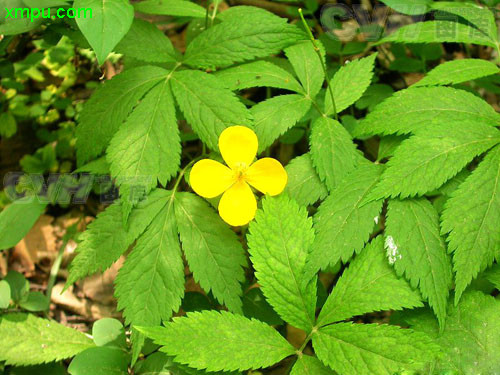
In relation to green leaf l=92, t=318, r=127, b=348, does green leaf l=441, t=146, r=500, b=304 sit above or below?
above

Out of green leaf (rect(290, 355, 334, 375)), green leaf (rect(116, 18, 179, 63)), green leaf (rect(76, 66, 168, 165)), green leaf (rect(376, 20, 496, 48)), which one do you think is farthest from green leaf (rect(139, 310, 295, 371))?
green leaf (rect(376, 20, 496, 48))

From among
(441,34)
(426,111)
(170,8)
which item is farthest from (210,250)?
(441,34)

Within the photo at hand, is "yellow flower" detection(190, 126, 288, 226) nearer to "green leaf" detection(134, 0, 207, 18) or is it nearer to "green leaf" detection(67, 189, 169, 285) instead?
"green leaf" detection(67, 189, 169, 285)

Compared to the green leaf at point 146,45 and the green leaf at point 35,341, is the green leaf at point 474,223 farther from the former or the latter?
the green leaf at point 35,341

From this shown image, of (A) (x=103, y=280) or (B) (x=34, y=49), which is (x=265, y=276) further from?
(B) (x=34, y=49)

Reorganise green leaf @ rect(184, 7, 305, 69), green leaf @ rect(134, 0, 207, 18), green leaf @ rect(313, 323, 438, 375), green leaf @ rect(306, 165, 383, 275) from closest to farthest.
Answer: green leaf @ rect(313, 323, 438, 375) → green leaf @ rect(306, 165, 383, 275) → green leaf @ rect(184, 7, 305, 69) → green leaf @ rect(134, 0, 207, 18)

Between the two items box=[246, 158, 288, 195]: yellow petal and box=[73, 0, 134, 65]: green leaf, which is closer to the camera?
box=[73, 0, 134, 65]: green leaf
